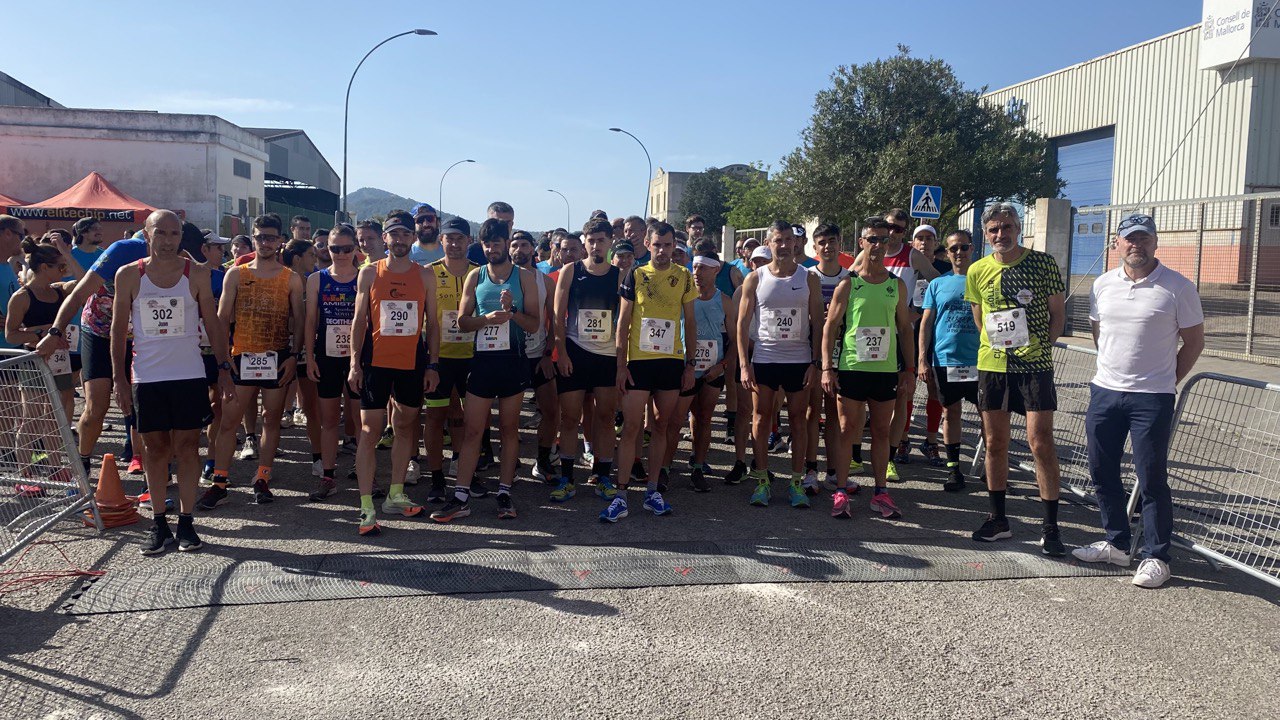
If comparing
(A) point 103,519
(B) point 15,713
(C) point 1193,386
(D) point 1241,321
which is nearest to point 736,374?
(C) point 1193,386

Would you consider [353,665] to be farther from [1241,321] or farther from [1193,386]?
[1241,321]

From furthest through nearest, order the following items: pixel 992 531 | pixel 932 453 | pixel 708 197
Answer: pixel 708 197, pixel 932 453, pixel 992 531

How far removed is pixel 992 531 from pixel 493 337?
353 centimetres

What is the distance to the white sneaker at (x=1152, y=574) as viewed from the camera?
4.84 m

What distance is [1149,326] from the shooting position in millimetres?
4965

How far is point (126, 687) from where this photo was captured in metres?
3.59

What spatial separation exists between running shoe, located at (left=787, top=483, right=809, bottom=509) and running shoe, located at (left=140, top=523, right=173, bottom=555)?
13.6 ft

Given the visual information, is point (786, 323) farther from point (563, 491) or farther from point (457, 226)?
point (457, 226)

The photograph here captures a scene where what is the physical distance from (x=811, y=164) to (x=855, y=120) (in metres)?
2.17

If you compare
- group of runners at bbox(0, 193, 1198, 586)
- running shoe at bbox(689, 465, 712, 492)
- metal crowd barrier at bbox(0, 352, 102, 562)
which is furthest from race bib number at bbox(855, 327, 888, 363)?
metal crowd barrier at bbox(0, 352, 102, 562)

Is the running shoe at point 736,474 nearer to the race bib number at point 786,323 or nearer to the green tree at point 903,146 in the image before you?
the race bib number at point 786,323

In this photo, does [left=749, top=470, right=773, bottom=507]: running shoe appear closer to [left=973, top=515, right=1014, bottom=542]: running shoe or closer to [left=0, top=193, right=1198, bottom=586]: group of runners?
[left=0, top=193, right=1198, bottom=586]: group of runners

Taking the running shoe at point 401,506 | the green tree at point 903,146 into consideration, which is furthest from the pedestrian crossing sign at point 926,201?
the green tree at point 903,146

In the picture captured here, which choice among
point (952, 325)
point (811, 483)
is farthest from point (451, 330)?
point (952, 325)
